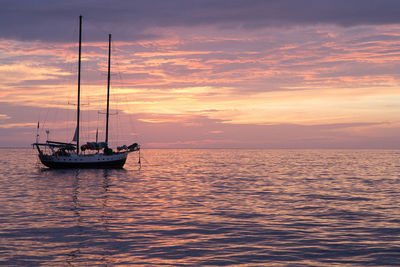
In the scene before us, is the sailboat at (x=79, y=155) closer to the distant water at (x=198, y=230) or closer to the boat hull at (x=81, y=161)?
the boat hull at (x=81, y=161)

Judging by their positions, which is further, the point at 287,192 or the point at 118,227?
the point at 287,192

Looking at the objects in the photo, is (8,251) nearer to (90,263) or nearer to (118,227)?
(90,263)

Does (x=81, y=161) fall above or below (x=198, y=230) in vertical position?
below

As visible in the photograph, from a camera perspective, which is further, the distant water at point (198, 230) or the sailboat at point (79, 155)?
the sailboat at point (79, 155)

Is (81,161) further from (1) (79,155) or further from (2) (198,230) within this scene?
(2) (198,230)

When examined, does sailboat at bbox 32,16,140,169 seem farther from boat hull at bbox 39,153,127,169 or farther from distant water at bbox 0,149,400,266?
distant water at bbox 0,149,400,266

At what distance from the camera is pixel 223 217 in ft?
82.3

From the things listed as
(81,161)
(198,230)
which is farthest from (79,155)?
(198,230)

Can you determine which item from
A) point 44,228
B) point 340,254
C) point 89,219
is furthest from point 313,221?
point 44,228

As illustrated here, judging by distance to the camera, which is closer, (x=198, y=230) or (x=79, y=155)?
(x=198, y=230)

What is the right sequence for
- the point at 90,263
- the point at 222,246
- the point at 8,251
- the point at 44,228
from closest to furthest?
the point at 90,263, the point at 8,251, the point at 222,246, the point at 44,228

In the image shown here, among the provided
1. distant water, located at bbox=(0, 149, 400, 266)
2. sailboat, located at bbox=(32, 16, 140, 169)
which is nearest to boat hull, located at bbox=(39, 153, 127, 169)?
sailboat, located at bbox=(32, 16, 140, 169)

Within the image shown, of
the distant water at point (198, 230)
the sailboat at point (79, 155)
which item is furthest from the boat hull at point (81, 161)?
the distant water at point (198, 230)

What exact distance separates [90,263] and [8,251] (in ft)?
12.5
